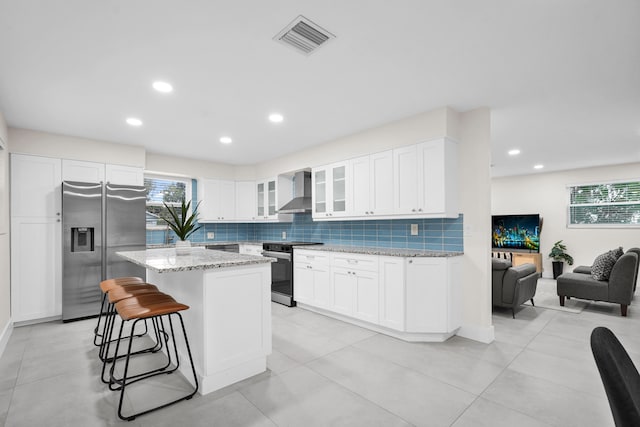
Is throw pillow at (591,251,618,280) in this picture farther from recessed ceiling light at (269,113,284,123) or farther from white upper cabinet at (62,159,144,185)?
white upper cabinet at (62,159,144,185)

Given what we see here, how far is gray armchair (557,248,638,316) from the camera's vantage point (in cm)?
420

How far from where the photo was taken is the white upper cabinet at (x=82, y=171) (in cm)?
420

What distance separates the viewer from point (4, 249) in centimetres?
350

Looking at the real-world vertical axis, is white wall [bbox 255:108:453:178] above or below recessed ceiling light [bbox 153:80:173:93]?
below

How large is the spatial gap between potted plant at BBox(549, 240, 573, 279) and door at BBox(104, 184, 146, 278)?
8.15 m

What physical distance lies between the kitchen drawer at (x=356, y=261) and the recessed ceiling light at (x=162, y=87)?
2558mm

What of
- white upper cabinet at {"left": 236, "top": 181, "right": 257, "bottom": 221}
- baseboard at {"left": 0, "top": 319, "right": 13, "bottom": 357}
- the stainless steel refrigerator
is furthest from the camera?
white upper cabinet at {"left": 236, "top": 181, "right": 257, "bottom": 221}

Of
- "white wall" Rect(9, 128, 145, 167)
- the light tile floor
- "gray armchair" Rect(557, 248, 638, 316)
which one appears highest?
"white wall" Rect(9, 128, 145, 167)

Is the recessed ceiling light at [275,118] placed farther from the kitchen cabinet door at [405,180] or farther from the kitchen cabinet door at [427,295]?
the kitchen cabinet door at [427,295]

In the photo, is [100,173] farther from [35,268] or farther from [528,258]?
[528,258]

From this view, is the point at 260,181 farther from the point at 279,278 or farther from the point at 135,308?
the point at 135,308

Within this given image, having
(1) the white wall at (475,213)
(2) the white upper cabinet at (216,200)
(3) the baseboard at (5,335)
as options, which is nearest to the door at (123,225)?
(3) the baseboard at (5,335)

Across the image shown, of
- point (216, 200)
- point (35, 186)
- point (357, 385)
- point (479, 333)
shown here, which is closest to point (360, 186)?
point (479, 333)

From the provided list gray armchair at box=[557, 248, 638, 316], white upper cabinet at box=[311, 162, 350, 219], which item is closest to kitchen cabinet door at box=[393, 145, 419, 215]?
white upper cabinet at box=[311, 162, 350, 219]
